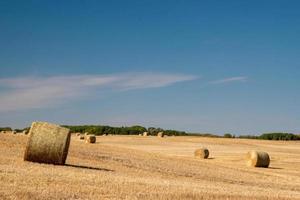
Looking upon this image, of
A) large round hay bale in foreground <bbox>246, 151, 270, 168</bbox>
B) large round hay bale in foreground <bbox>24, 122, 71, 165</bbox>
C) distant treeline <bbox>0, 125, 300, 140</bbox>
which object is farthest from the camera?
distant treeline <bbox>0, 125, 300, 140</bbox>

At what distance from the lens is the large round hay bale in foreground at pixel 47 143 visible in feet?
66.2

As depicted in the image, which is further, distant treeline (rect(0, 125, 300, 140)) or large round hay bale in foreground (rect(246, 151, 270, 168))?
distant treeline (rect(0, 125, 300, 140))

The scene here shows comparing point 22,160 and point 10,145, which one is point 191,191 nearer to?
point 22,160

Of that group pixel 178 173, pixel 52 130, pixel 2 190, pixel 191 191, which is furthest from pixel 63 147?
pixel 2 190

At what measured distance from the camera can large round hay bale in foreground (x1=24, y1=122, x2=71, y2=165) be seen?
66.2 ft

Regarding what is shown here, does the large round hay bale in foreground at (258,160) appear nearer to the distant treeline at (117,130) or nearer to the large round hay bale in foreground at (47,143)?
the large round hay bale in foreground at (47,143)

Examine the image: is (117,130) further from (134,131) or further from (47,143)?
(47,143)

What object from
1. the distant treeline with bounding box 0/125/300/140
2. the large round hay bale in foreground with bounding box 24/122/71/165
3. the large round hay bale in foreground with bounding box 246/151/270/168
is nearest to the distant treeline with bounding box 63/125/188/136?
the distant treeline with bounding box 0/125/300/140

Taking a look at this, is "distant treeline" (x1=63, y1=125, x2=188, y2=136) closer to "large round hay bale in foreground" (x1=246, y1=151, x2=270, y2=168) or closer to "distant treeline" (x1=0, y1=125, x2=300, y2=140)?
"distant treeline" (x1=0, y1=125, x2=300, y2=140)

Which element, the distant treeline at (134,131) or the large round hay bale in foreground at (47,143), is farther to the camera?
the distant treeline at (134,131)

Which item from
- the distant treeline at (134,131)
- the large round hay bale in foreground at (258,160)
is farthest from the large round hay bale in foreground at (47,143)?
the distant treeline at (134,131)

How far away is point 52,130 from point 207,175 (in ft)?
22.1

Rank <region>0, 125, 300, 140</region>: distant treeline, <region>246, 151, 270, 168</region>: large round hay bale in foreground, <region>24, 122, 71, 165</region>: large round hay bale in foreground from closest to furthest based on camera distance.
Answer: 1. <region>24, 122, 71, 165</region>: large round hay bale in foreground
2. <region>246, 151, 270, 168</region>: large round hay bale in foreground
3. <region>0, 125, 300, 140</region>: distant treeline

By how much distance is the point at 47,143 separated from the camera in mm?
20391
